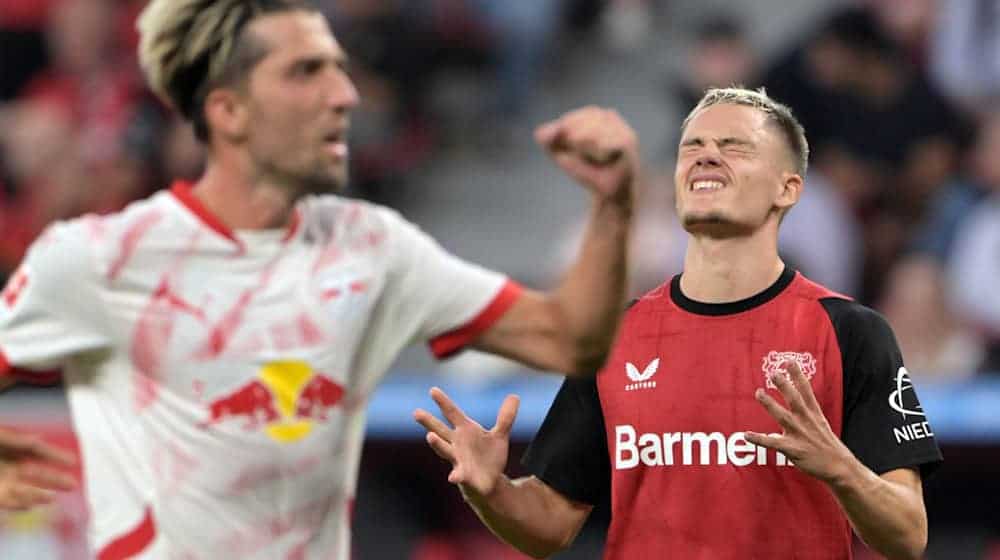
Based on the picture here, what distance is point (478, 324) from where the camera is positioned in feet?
13.7

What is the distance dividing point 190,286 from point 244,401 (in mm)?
275

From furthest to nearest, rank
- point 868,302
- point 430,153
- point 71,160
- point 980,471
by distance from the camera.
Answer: point 430,153, point 71,160, point 868,302, point 980,471

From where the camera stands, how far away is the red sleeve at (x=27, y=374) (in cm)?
409

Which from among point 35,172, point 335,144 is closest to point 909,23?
point 35,172

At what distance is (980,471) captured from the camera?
→ 8250 millimetres

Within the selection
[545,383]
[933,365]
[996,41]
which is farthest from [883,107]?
[545,383]

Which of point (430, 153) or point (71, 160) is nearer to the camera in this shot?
point (71, 160)

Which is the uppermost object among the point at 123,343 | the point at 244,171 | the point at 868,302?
the point at 244,171

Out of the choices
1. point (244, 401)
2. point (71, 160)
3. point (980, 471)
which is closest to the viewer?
Result: point (244, 401)

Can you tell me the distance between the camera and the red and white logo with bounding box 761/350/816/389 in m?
4.14

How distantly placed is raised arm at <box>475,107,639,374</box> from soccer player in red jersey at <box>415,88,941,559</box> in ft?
0.48

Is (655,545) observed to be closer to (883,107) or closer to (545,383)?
(545,383)

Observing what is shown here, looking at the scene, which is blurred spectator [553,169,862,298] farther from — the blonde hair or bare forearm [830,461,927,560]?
bare forearm [830,461,927,560]

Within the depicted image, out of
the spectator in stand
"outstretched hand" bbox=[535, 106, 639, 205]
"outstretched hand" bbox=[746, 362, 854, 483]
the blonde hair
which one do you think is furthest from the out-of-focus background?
"outstretched hand" bbox=[535, 106, 639, 205]
